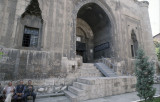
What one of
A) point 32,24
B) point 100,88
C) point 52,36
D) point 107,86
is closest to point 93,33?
point 52,36

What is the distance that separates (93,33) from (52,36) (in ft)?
28.6

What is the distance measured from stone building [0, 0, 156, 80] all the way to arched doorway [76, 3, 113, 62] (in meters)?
0.12

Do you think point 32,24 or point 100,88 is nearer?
point 100,88

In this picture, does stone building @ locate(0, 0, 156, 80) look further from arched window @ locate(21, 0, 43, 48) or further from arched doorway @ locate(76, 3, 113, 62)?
arched doorway @ locate(76, 3, 113, 62)

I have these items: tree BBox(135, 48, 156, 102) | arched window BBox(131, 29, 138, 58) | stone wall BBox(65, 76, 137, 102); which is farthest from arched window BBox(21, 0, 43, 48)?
arched window BBox(131, 29, 138, 58)

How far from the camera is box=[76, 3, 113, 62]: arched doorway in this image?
11756 millimetres

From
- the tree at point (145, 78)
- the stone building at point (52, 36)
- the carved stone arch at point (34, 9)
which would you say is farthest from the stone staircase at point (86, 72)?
the carved stone arch at point (34, 9)

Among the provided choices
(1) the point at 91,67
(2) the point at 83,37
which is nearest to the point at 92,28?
(2) the point at 83,37

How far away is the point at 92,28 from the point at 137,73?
11138mm

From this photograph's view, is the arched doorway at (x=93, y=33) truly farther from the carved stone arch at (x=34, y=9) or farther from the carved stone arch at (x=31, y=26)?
the carved stone arch at (x=31, y=26)

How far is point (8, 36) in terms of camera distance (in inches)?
253

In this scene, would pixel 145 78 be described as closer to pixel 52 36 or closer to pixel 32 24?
pixel 52 36

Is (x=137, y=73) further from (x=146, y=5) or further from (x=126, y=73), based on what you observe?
(x=146, y=5)

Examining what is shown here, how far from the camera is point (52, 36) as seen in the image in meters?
7.69
